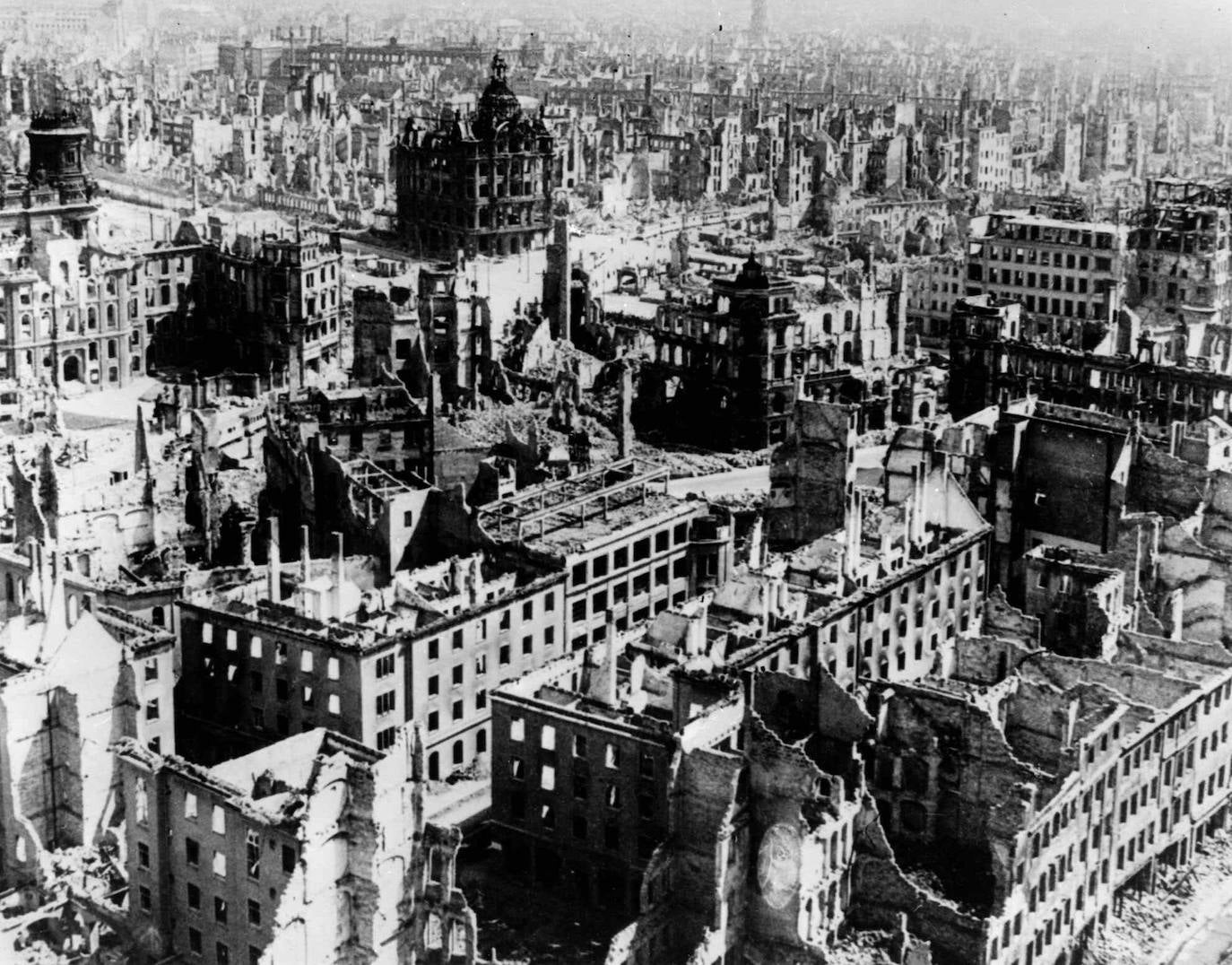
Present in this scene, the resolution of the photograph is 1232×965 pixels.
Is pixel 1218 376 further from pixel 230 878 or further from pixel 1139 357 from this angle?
pixel 230 878

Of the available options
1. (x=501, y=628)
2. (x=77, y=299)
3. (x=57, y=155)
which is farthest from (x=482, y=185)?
(x=501, y=628)

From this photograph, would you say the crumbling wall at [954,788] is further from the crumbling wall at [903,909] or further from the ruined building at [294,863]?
the ruined building at [294,863]

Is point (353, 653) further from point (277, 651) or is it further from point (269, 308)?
point (269, 308)

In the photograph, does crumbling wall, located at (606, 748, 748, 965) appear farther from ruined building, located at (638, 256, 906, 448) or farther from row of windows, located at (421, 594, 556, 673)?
ruined building, located at (638, 256, 906, 448)

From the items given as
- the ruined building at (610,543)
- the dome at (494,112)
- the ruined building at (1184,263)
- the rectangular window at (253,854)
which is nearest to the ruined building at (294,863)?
the rectangular window at (253,854)

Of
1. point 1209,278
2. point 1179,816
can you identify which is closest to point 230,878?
point 1179,816

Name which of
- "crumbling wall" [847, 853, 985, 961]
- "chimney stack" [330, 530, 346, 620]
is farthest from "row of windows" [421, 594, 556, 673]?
"crumbling wall" [847, 853, 985, 961]

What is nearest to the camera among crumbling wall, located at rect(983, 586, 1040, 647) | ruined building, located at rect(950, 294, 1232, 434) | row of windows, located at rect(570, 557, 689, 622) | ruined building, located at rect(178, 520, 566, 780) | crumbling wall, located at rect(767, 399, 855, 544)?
ruined building, located at rect(178, 520, 566, 780)

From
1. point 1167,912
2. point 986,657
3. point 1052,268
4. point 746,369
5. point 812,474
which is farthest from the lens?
point 1052,268
